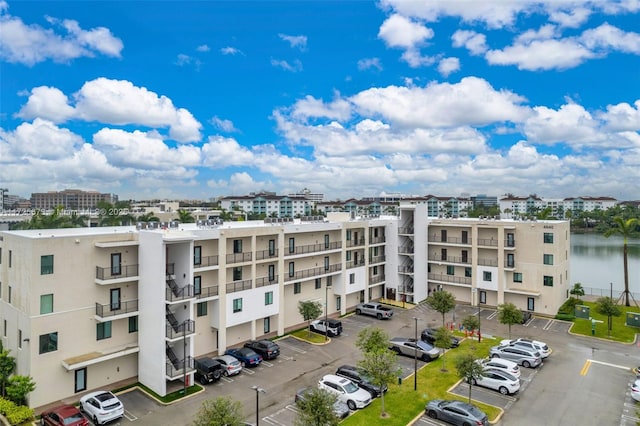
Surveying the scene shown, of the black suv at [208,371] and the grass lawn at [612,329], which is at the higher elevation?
the black suv at [208,371]

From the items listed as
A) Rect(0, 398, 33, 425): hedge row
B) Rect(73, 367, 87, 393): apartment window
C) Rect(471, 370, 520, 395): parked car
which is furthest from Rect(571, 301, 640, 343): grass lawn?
Rect(0, 398, 33, 425): hedge row

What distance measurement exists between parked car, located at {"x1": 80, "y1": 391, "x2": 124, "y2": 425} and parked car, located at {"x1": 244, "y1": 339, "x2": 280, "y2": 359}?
10.1 meters

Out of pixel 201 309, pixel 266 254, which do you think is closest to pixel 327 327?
pixel 266 254

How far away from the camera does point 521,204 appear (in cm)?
19012

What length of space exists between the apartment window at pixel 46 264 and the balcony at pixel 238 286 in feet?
37.7

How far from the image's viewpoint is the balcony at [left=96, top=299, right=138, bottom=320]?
981 inches

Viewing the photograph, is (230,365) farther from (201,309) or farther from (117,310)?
(117,310)

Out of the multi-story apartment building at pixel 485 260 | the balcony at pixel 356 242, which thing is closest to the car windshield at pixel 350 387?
the balcony at pixel 356 242

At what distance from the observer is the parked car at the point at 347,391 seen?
22.7 meters

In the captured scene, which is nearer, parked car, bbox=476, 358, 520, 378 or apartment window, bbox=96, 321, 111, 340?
apartment window, bbox=96, 321, 111, 340

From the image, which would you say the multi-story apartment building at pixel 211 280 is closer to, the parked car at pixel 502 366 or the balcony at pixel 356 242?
the balcony at pixel 356 242

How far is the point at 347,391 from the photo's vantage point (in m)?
23.1

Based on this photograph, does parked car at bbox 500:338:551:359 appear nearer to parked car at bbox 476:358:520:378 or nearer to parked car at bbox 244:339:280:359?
parked car at bbox 476:358:520:378

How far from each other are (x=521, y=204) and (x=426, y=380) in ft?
607
